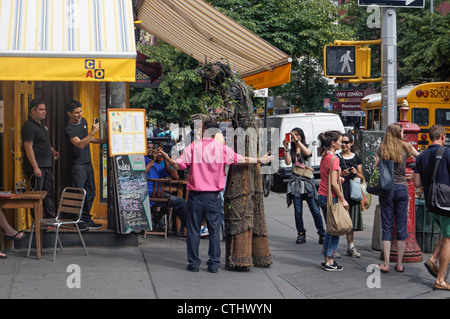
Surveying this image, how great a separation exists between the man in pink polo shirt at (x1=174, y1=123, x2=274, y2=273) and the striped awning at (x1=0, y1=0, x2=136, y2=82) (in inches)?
43.1

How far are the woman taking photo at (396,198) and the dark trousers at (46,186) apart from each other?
174 inches

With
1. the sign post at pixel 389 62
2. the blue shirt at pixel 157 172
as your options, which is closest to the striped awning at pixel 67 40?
the blue shirt at pixel 157 172

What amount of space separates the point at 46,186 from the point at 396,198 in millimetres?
4643

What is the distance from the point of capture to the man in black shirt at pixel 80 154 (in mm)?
8070

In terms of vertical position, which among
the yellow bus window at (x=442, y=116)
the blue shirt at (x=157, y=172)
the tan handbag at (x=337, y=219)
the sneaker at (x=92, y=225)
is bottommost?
the sneaker at (x=92, y=225)

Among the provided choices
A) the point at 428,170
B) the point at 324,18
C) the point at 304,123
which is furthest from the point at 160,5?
the point at 324,18

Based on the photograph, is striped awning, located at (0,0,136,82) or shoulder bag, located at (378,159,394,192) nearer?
striped awning, located at (0,0,136,82)

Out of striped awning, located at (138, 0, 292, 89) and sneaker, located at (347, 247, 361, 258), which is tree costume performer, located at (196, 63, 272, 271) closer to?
sneaker, located at (347, 247, 361, 258)

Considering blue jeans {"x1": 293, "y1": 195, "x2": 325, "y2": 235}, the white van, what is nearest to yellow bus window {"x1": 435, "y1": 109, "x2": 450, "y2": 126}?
the white van

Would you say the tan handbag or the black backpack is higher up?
the black backpack

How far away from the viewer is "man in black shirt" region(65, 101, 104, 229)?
8070mm

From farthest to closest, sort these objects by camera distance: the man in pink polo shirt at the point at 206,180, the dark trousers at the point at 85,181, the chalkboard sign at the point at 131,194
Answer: the dark trousers at the point at 85,181 → the chalkboard sign at the point at 131,194 → the man in pink polo shirt at the point at 206,180

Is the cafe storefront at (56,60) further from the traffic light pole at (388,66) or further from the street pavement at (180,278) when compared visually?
the traffic light pole at (388,66)

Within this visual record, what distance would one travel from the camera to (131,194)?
25.8ft
